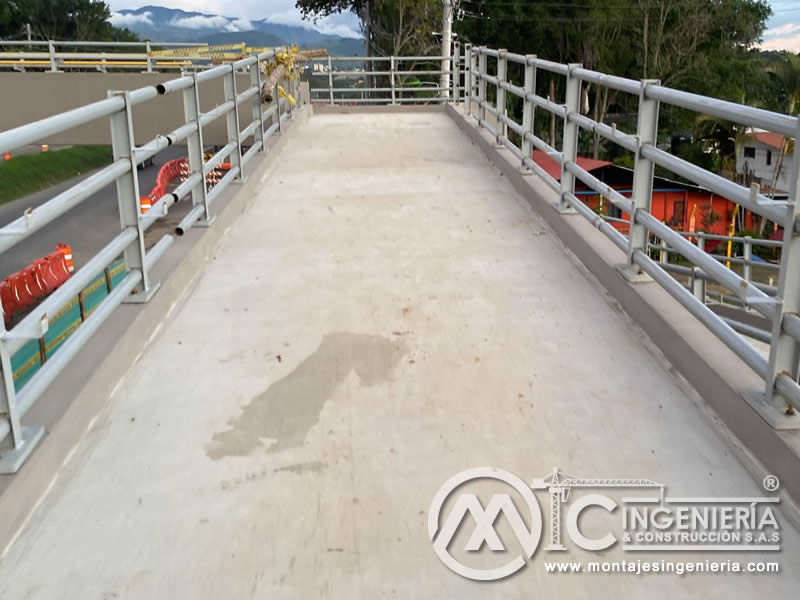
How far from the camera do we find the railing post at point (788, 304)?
288 centimetres

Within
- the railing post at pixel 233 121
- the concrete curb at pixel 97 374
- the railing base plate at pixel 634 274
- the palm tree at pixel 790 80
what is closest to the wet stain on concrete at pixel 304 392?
the concrete curb at pixel 97 374

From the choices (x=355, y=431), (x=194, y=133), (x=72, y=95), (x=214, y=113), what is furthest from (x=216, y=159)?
(x=72, y=95)

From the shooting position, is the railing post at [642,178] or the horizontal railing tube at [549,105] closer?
the railing post at [642,178]

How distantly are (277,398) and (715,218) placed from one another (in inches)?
1339

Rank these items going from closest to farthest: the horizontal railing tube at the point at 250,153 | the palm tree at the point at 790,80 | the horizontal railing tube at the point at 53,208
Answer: the horizontal railing tube at the point at 53,208
the horizontal railing tube at the point at 250,153
the palm tree at the point at 790,80

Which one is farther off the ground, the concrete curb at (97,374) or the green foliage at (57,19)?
the green foliage at (57,19)

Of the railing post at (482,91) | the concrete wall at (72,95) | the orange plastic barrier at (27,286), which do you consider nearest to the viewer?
the railing post at (482,91)

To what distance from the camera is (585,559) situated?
2.69 meters

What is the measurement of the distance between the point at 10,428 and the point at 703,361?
2.67 m

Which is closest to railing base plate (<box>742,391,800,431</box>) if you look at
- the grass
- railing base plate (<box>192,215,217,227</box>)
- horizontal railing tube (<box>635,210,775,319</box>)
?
horizontal railing tube (<box>635,210,775,319</box>)

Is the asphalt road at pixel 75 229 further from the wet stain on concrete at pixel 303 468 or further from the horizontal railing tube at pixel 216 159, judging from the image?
the wet stain on concrete at pixel 303 468

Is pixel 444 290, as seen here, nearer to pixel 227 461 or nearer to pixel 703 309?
pixel 703 309

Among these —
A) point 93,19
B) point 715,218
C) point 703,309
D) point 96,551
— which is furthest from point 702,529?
point 93,19

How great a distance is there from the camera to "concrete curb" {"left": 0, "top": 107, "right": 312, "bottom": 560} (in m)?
2.83
